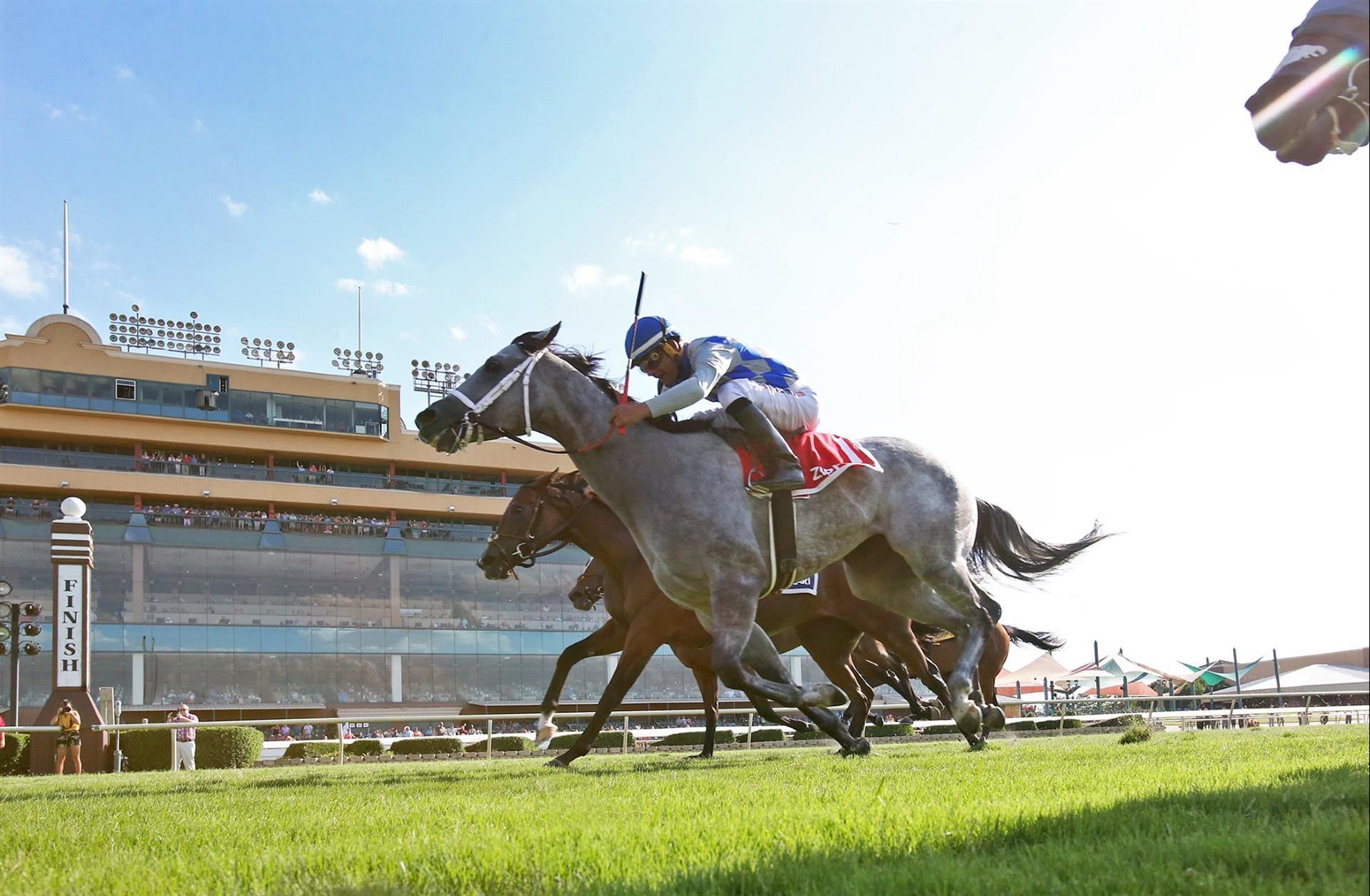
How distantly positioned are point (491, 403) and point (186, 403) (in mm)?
58528

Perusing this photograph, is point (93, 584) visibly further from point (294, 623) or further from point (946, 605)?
point (946, 605)

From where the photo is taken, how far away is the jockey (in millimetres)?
6375

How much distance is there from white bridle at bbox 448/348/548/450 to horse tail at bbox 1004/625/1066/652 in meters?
10.7

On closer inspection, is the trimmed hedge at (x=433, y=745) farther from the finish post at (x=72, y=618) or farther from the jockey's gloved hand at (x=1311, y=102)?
the jockey's gloved hand at (x=1311, y=102)

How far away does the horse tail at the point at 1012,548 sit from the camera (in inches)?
345

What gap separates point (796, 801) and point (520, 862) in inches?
67.1

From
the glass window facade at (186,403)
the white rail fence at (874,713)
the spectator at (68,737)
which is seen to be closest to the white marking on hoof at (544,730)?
the white rail fence at (874,713)

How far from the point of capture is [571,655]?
11.2m

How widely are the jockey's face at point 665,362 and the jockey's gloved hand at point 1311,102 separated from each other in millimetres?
4508

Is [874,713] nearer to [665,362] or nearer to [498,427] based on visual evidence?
[665,362]

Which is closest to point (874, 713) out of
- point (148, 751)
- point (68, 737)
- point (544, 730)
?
point (544, 730)

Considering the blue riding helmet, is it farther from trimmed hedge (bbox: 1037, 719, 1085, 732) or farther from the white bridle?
trimmed hedge (bbox: 1037, 719, 1085, 732)

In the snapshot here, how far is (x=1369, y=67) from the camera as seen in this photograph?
262cm

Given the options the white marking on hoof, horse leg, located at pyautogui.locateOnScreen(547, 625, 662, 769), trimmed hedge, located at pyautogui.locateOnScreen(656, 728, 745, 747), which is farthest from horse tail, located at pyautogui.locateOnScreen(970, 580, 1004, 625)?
trimmed hedge, located at pyautogui.locateOnScreen(656, 728, 745, 747)
